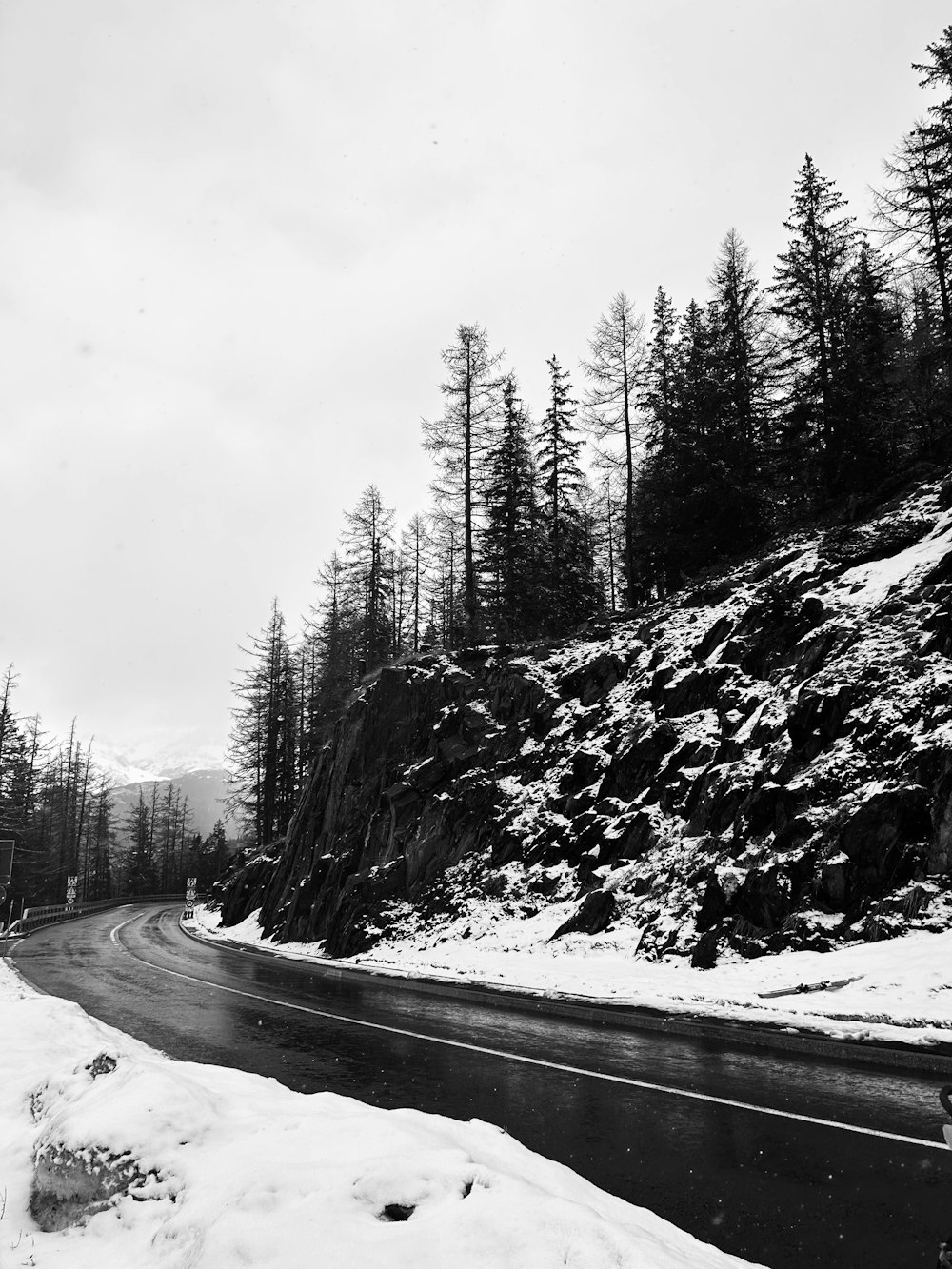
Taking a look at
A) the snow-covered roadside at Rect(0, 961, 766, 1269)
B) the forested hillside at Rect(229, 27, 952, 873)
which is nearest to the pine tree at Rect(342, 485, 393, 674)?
the forested hillside at Rect(229, 27, 952, 873)

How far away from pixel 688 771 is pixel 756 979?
19.7ft

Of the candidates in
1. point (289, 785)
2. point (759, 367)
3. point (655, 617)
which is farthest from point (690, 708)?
point (289, 785)

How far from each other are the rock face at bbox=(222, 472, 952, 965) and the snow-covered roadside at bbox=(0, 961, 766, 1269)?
31.9 feet

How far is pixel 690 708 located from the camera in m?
18.5

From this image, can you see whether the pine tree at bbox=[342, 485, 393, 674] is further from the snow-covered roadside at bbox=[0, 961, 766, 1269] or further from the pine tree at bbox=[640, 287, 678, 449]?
the snow-covered roadside at bbox=[0, 961, 766, 1269]

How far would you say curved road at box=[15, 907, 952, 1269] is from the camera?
168 inches

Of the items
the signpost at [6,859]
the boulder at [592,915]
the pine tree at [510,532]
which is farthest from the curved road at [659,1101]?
the pine tree at [510,532]

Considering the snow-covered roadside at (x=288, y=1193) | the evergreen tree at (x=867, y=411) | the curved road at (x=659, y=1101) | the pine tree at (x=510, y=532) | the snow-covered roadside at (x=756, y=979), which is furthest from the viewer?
the pine tree at (x=510, y=532)

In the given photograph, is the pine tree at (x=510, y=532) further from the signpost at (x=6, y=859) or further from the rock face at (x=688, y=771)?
the signpost at (x=6, y=859)

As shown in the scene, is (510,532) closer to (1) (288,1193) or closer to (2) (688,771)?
(2) (688,771)

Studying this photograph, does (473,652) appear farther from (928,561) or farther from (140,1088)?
(140,1088)

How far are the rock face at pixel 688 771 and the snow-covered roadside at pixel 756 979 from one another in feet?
1.68

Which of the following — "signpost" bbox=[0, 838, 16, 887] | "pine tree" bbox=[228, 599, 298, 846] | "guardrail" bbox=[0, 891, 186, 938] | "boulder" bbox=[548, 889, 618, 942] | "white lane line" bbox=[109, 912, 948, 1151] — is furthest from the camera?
"pine tree" bbox=[228, 599, 298, 846]

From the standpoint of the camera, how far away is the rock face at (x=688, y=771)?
12.6 m
